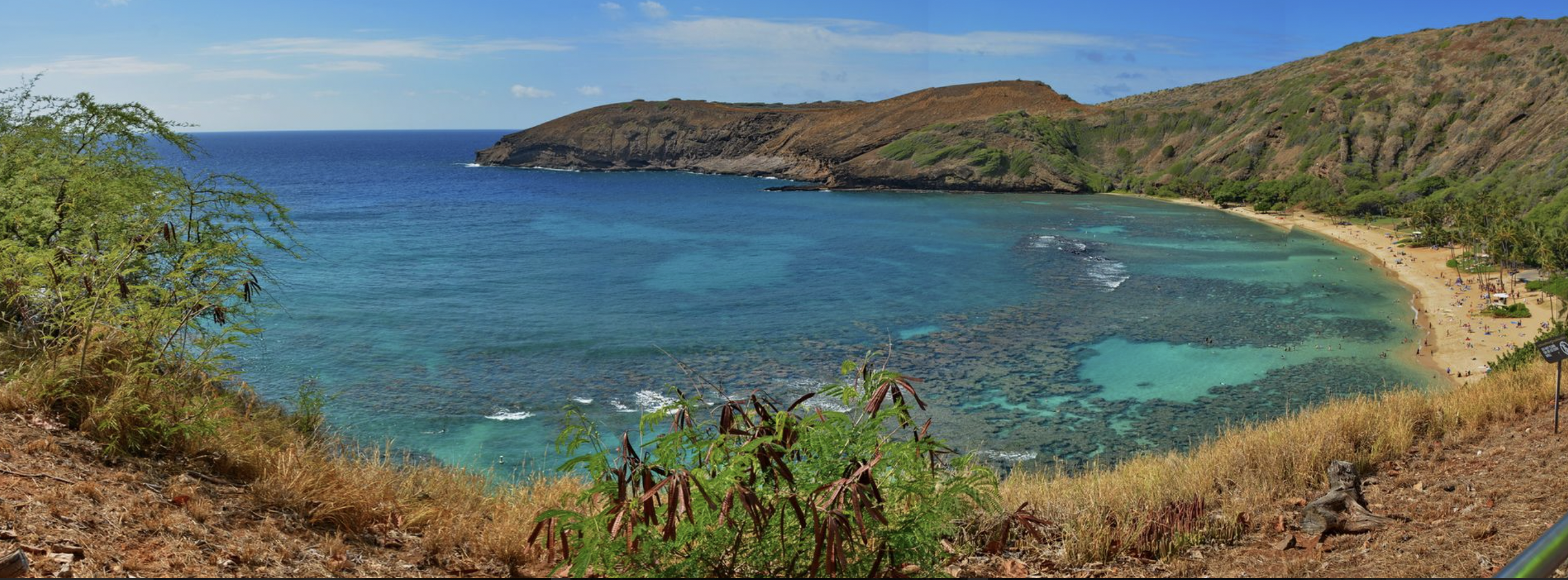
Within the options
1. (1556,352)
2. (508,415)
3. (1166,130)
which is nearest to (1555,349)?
(1556,352)

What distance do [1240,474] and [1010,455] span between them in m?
11.0

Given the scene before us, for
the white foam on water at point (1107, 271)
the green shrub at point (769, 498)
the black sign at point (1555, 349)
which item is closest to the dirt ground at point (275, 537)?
the green shrub at point (769, 498)

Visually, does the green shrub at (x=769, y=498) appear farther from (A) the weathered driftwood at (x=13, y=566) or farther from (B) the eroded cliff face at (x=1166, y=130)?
(B) the eroded cliff face at (x=1166, y=130)

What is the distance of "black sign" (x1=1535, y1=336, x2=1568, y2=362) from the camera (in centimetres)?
920

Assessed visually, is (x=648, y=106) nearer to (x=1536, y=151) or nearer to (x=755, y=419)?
(x=1536, y=151)

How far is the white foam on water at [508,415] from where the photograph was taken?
70.4 ft

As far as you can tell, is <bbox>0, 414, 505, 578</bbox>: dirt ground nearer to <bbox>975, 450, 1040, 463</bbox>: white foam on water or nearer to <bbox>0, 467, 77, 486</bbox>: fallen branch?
<bbox>0, 467, 77, 486</bbox>: fallen branch

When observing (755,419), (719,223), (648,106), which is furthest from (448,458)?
(648,106)

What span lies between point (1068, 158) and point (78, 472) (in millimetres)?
102477

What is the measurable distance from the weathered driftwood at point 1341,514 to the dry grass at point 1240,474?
0.45 meters

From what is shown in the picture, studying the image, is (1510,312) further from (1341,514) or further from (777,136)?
(777,136)

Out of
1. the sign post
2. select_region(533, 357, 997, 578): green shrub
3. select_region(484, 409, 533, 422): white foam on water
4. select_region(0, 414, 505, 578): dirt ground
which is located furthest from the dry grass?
select_region(484, 409, 533, 422): white foam on water

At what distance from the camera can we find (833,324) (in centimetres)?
3222

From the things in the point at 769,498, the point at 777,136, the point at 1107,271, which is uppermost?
the point at 777,136
